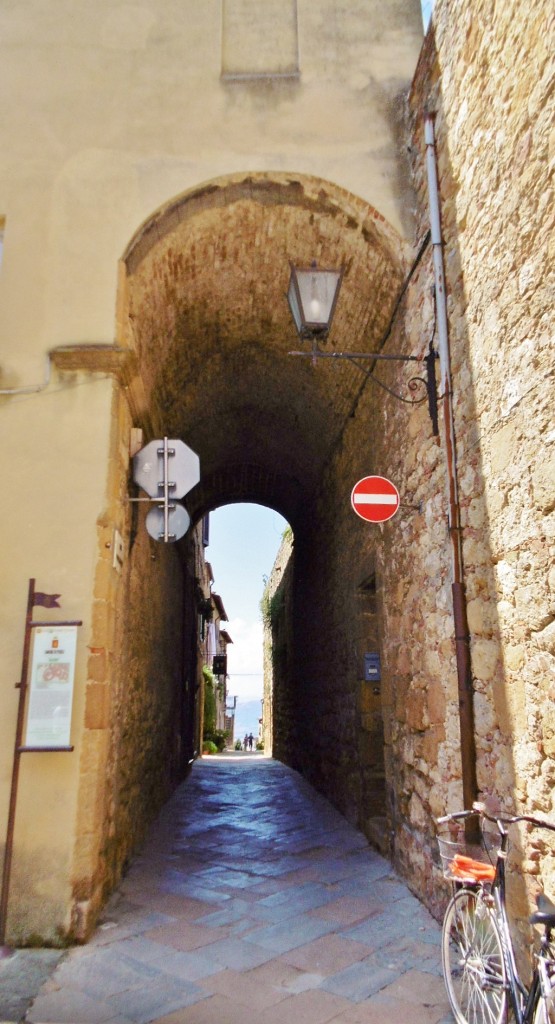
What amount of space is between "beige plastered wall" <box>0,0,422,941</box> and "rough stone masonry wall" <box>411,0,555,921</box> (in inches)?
51.4

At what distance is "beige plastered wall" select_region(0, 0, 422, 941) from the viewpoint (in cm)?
432

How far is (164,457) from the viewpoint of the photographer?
4.95m

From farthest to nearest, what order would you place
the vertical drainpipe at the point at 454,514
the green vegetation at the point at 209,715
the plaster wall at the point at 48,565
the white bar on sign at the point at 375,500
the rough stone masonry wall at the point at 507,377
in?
the green vegetation at the point at 209,715, the white bar on sign at the point at 375,500, the plaster wall at the point at 48,565, the vertical drainpipe at the point at 454,514, the rough stone masonry wall at the point at 507,377

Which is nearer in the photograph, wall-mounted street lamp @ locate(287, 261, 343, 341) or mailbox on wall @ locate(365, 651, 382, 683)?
wall-mounted street lamp @ locate(287, 261, 343, 341)

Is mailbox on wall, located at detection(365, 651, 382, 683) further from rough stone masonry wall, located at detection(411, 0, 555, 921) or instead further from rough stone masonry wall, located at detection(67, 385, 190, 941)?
rough stone masonry wall, located at detection(411, 0, 555, 921)

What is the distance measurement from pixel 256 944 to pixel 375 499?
2.65 m

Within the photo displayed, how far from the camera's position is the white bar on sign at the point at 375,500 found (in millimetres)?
4672

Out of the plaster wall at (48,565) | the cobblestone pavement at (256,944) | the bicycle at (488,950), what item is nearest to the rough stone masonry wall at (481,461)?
the bicycle at (488,950)

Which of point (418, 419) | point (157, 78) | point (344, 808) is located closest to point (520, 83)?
point (418, 419)

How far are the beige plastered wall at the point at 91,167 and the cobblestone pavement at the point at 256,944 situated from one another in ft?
2.45

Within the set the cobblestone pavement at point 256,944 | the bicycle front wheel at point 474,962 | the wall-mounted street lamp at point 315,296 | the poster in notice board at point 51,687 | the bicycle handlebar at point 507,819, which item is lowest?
the cobblestone pavement at point 256,944

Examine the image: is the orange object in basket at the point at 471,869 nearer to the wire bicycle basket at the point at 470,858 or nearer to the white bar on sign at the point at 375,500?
the wire bicycle basket at the point at 470,858

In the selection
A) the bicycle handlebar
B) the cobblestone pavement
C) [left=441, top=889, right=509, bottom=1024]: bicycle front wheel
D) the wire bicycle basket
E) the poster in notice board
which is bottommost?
the cobblestone pavement

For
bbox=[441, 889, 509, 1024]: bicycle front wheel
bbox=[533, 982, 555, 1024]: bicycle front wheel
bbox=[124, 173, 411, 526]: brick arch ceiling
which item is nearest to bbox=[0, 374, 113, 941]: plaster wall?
bbox=[124, 173, 411, 526]: brick arch ceiling
